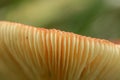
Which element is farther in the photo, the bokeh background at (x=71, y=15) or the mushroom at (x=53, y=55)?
the bokeh background at (x=71, y=15)

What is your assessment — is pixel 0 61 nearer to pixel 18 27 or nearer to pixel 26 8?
pixel 18 27

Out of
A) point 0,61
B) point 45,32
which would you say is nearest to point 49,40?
point 45,32

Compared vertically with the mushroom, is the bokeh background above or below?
above

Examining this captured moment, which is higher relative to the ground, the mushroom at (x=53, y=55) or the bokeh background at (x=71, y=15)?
the bokeh background at (x=71, y=15)

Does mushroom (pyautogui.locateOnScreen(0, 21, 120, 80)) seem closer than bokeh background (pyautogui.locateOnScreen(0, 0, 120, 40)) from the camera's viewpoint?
Yes

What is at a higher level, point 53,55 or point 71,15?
point 71,15
